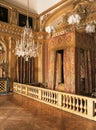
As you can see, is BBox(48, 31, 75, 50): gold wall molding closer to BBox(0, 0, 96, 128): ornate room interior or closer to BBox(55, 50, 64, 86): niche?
BBox(0, 0, 96, 128): ornate room interior

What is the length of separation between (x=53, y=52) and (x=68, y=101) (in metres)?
1.78

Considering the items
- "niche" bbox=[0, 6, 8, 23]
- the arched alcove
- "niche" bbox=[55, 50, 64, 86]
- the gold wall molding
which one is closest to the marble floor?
"niche" bbox=[55, 50, 64, 86]

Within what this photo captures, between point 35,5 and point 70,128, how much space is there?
762cm

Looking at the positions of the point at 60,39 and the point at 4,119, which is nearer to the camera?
the point at 4,119

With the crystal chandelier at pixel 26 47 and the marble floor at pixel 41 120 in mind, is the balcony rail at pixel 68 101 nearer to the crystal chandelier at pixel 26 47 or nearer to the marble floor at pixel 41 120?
the marble floor at pixel 41 120

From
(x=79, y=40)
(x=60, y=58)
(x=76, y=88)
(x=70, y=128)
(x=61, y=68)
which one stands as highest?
(x=79, y=40)

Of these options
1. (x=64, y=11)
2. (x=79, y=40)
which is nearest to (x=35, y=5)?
(x=64, y=11)

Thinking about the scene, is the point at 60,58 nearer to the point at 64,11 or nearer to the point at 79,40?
the point at 79,40

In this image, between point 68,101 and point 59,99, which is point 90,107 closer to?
point 68,101

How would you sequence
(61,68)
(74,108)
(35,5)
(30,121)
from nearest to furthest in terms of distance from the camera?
(30,121), (74,108), (61,68), (35,5)

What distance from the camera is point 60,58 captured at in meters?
5.39

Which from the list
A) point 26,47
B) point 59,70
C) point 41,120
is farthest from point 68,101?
point 26,47

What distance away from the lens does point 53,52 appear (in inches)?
187

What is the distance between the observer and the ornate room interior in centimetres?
407
